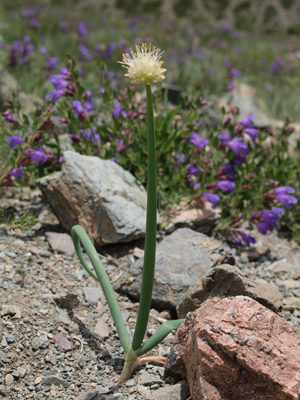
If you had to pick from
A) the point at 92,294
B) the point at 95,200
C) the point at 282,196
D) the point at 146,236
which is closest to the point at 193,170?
the point at 282,196

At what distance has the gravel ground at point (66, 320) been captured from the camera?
1644 mm

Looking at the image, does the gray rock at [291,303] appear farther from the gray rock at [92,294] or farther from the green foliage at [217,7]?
the green foliage at [217,7]

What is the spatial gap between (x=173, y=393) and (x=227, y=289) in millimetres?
575

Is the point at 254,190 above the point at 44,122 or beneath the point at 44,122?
beneath

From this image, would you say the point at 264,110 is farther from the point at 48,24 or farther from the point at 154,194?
the point at 154,194

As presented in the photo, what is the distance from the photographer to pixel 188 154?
3320 mm

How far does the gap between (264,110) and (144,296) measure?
652 centimetres

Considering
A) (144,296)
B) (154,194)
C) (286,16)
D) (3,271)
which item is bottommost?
(3,271)

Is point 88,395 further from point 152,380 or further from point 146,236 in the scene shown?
point 146,236

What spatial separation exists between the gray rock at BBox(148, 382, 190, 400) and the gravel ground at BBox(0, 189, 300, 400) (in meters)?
0.02

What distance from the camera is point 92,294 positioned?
226 cm

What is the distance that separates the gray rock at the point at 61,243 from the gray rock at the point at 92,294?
0.39 metres

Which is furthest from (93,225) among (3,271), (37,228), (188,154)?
(188,154)

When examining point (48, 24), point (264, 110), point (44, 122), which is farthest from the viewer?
point (48, 24)
